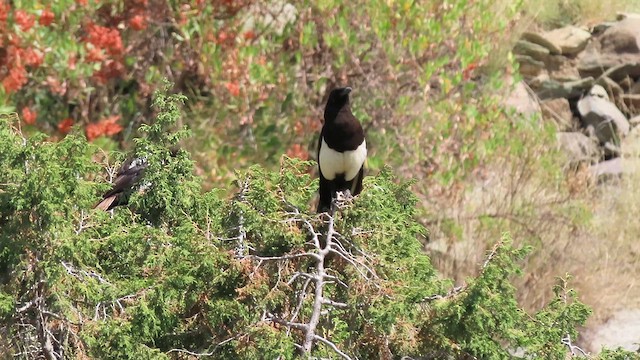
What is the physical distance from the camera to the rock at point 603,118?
11.2m

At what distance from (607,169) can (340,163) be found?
591 centimetres

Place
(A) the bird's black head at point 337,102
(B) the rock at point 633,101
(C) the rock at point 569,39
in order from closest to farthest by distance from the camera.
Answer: (A) the bird's black head at point 337,102, (B) the rock at point 633,101, (C) the rock at point 569,39

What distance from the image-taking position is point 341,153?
191 inches

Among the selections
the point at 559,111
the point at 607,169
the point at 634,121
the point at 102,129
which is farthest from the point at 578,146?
the point at 102,129

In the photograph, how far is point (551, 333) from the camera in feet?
11.0

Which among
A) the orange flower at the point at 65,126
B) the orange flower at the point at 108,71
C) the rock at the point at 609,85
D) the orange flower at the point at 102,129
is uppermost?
the orange flower at the point at 108,71

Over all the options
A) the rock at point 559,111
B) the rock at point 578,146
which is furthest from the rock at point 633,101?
the rock at point 578,146

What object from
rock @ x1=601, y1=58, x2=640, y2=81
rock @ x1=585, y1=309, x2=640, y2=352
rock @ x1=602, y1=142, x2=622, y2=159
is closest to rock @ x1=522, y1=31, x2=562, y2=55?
rock @ x1=601, y1=58, x2=640, y2=81

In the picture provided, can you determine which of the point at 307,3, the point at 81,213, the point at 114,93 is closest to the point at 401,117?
the point at 307,3

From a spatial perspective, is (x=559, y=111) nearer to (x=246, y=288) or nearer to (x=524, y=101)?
(x=524, y=101)

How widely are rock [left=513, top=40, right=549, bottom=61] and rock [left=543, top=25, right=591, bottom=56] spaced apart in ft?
0.54

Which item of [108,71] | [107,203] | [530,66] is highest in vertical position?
[107,203]

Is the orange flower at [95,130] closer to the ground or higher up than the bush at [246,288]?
closer to the ground

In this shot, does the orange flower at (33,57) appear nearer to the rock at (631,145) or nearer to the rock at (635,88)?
the rock at (631,145)
